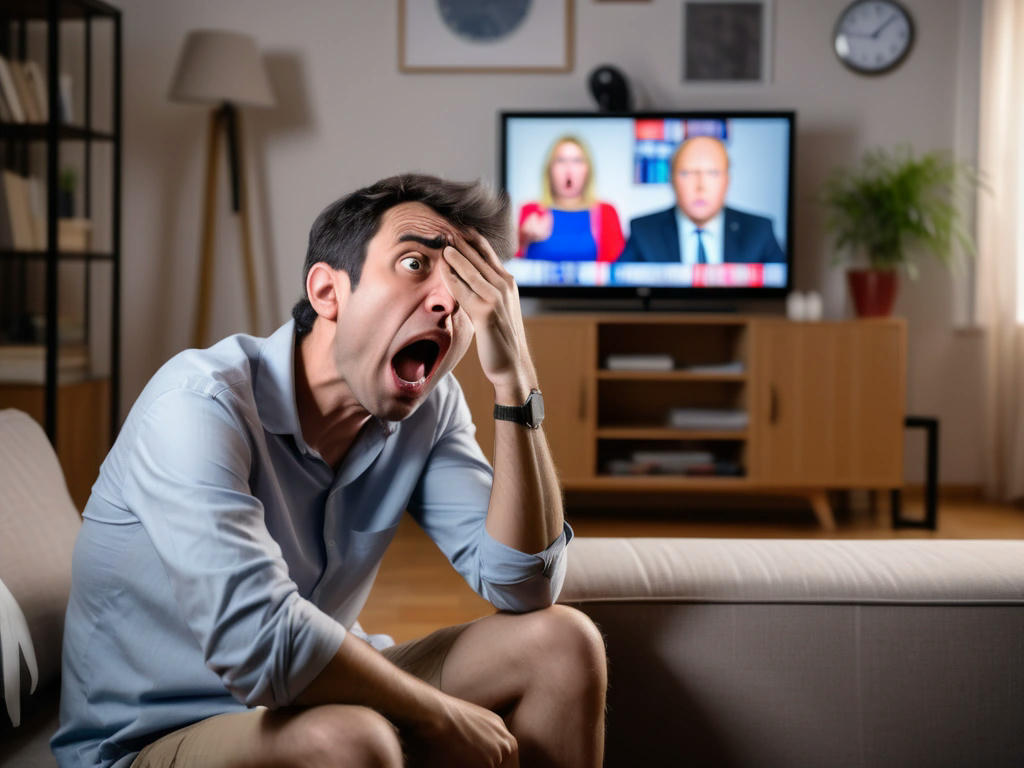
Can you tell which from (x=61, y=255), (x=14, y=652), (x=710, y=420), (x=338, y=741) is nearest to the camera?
(x=338, y=741)

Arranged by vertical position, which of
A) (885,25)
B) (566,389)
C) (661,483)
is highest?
(885,25)

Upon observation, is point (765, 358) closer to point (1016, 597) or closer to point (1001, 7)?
point (1001, 7)

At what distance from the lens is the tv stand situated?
3645mm

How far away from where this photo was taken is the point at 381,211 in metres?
1.16

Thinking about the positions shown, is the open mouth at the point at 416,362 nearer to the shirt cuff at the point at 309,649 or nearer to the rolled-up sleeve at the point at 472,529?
the rolled-up sleeve at the point at 472,529

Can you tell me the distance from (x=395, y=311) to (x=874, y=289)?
299cm

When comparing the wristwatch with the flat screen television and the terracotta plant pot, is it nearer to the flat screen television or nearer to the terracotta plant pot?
the flat screen television

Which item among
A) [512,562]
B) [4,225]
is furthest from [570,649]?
[4,225]

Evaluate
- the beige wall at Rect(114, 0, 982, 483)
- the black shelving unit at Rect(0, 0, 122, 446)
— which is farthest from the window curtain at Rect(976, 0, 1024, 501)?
the black shelving unit at Rect(0, 0, 122, 446)

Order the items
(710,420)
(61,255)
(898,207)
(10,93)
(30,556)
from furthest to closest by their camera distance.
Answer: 1. (710,420)
2. (898,207)
3. (61,255)
4. (10,93)
5. (30,556)

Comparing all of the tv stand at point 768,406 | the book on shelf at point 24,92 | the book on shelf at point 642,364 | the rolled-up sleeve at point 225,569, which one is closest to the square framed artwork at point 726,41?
the tv stand at point 768,406

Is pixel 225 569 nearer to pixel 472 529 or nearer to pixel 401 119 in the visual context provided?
pixel 472 529

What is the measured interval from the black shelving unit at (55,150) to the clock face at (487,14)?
47.5 inches

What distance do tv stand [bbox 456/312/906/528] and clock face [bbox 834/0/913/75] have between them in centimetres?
107
